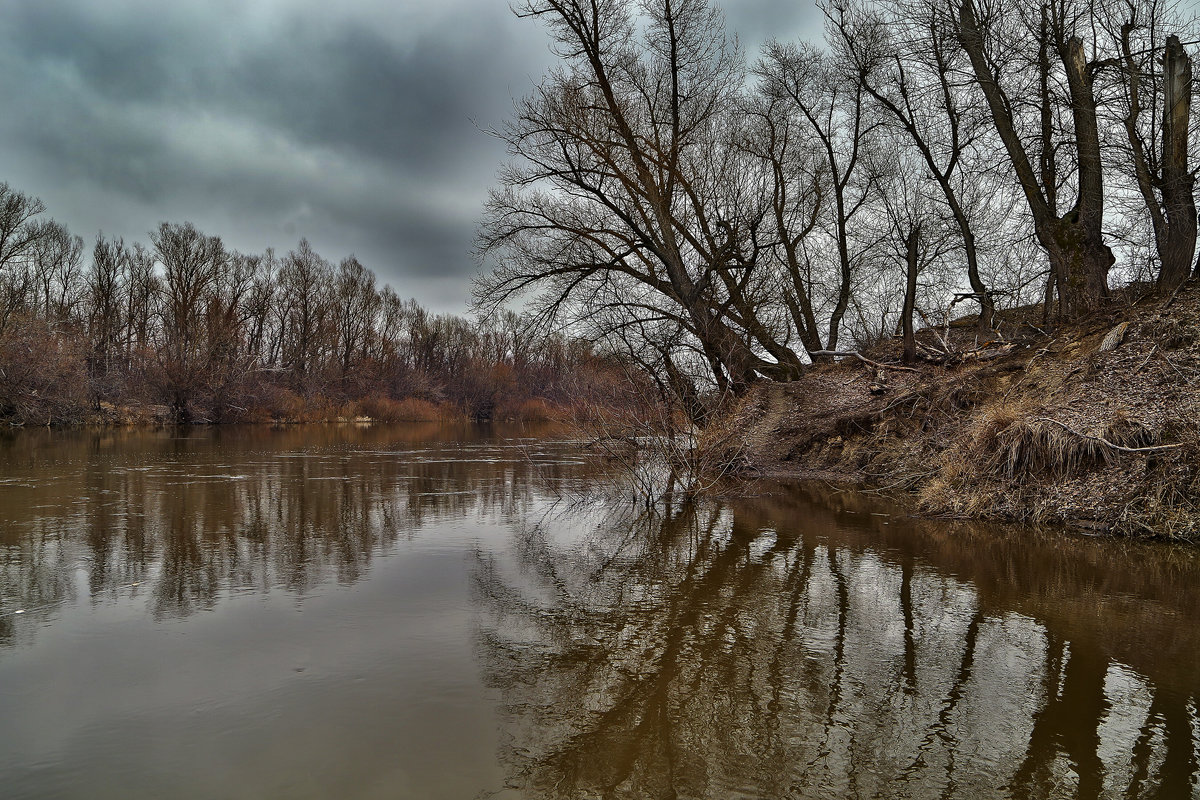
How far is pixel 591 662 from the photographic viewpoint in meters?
4.79

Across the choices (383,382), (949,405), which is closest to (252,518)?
(949,405)

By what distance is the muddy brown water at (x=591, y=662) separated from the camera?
3.42 meters

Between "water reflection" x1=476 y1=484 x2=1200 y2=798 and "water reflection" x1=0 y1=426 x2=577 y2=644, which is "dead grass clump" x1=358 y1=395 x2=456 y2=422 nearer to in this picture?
"water reflection" x1=0 y1=426 x2=577 y2=644

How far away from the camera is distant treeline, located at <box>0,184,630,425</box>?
35.8m

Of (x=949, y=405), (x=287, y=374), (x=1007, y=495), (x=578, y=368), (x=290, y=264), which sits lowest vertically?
(x=1007, y=495)

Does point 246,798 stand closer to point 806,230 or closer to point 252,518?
point 252,518

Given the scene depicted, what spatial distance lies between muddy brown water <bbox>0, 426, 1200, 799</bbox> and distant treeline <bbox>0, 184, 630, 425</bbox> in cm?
1245

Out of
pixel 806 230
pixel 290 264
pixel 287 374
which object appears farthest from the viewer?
pixel 290 264

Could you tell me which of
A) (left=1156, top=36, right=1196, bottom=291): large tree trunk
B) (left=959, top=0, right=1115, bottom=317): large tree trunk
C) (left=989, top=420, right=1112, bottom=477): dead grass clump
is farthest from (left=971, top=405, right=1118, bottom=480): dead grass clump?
(left=959, top=0, right=1115, bottom=317): large tree trunk

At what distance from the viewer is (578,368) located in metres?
16.3

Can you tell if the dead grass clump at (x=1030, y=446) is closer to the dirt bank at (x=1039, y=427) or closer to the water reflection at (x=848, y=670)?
the dirt bank at (x=1039, y=427)

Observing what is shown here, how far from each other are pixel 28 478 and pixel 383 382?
1805 inches

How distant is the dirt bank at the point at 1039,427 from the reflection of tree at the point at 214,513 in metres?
5.67

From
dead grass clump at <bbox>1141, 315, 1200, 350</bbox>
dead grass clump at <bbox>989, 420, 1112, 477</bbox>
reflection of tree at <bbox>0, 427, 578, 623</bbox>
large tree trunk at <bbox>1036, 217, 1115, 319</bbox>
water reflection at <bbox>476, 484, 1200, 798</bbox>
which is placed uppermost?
large tree trunk at <bbox>1036, 217, 1115, 319</bbox>
